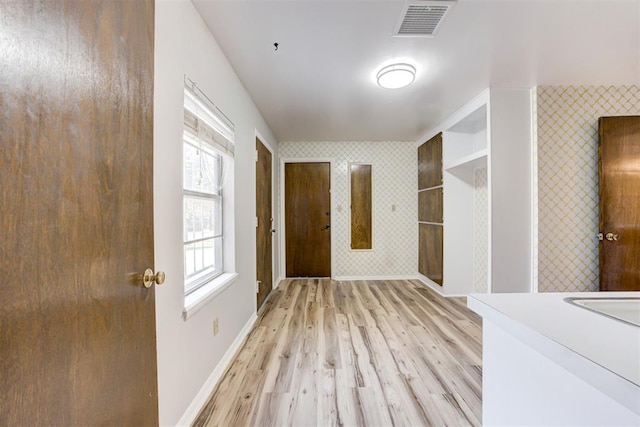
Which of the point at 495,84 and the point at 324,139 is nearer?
the point at 495,84

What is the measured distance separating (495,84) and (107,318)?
3287 mm

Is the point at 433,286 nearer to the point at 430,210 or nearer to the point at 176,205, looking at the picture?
the point at 430,210

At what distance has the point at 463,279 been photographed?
3668mm

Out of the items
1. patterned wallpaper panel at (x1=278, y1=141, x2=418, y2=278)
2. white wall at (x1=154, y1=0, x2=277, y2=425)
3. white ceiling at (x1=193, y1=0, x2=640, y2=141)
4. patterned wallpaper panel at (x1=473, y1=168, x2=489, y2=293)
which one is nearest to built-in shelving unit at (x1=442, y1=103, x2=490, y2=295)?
patterned wallpaper panel at (x1=473, y1=168, x2=489, y2=293)

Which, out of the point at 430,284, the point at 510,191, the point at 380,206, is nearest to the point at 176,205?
the point at 510,191

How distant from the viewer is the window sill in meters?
1.47

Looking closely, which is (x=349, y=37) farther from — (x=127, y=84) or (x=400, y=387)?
(x=400, y=387)

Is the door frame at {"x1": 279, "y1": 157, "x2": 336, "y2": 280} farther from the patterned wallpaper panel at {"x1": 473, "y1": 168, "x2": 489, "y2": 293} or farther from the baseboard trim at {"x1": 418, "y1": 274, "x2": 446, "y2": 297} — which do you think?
the patterned wallpaper panel at {"x1": 473, "y1": 168, "x2": 489, "y2": 293}

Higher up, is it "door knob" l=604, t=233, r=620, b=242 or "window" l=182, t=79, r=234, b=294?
"window" l=182, t=79, r=234, b=294

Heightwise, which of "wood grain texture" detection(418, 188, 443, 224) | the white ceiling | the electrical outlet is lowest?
the electrical outlet

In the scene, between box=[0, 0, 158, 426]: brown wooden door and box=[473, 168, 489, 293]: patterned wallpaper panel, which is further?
box=[473, 168, 489, 293]: patterned wallpaper panel

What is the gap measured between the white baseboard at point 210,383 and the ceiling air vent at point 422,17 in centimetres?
253

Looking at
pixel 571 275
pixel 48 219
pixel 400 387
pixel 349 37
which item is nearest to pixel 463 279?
pixel 571 275

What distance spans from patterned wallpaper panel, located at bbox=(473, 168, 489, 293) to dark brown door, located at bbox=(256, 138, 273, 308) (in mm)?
2752
